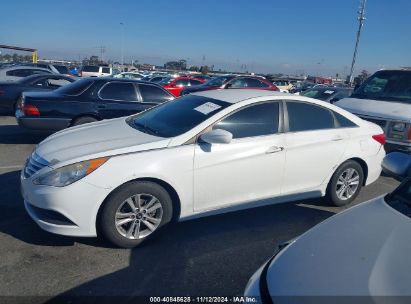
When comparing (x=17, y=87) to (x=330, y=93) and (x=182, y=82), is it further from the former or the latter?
(x=330, y=93)

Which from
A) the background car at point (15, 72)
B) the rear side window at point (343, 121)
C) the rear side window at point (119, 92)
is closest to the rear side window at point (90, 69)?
the background car at point (15, 72)

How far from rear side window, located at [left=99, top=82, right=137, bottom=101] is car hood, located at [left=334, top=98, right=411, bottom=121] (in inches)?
177

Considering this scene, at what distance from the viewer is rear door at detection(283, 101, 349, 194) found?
419 centimetres

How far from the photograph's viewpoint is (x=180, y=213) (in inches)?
142

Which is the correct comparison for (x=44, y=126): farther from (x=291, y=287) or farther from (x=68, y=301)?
(x=291, y=287)

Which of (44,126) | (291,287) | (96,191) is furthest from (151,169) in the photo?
(44,126)

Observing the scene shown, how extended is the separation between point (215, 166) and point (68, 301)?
5.81ft

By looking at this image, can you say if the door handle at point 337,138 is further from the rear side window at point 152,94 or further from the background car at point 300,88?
the background car at point 300,88

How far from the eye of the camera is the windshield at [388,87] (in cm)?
720

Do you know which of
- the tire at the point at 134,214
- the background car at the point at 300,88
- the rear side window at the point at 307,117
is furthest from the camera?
the background car at the point at 300,88

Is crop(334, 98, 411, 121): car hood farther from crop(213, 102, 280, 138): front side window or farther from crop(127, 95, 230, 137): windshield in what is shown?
crop(127, 95, 230, 137): windshield

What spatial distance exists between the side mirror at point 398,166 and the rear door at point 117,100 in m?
5.59

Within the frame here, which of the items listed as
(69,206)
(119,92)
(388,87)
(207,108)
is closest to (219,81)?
(119,92)

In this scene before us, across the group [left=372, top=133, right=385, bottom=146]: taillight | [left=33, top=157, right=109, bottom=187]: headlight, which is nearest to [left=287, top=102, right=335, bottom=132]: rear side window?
[left=372, top=133, right=385, bottom=146]: taillight
